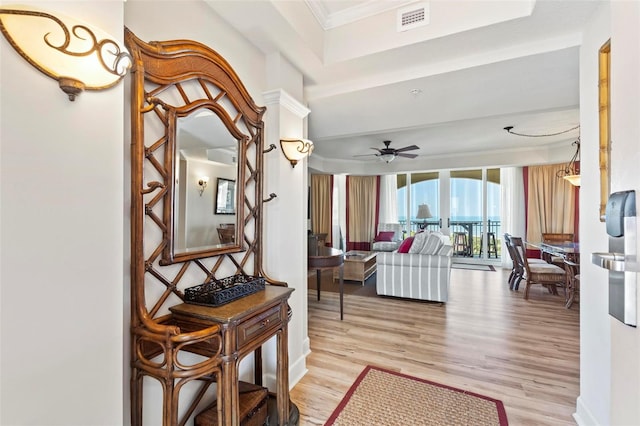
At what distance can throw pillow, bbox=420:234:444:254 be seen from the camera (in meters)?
4.40

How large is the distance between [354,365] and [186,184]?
2104 millimetres

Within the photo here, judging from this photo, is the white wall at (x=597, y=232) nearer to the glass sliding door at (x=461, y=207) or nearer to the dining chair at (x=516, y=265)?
A: the dining chair at (x=516, y=265)

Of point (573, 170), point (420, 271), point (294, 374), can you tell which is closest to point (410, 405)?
point (294, 374)

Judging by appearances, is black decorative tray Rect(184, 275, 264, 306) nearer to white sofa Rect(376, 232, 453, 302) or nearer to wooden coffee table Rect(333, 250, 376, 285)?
white sofa Rect(376, 232, 453, 302)

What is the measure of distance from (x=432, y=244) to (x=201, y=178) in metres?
3.63

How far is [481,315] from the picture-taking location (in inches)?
154

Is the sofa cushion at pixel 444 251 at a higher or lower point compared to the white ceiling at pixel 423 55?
lower

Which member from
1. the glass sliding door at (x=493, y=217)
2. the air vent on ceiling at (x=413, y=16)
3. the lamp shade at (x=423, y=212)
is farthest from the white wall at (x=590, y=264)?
the glass sliding door at (x=493, y=217)

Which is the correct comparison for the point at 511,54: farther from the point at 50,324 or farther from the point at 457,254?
the point at 457,254

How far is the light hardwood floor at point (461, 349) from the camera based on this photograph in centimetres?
220

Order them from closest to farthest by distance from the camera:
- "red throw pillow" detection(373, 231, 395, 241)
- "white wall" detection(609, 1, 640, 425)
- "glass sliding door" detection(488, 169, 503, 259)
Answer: "white wall" detection(609, 1, 640, 425), "glass sliding door" detection(488, 169, 503, 259), "red throw pillow" detection(373, 231, 395, 241)

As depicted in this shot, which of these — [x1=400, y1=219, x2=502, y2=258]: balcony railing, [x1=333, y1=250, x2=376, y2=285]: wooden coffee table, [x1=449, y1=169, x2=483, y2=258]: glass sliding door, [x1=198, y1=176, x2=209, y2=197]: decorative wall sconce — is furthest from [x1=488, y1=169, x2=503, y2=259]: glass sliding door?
[x1=198, y1=176, x2=209, y2=197]: decorative wall sconce

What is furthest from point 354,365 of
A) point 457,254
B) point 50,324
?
point 457,254

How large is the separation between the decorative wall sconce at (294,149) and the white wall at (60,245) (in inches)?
51.3
